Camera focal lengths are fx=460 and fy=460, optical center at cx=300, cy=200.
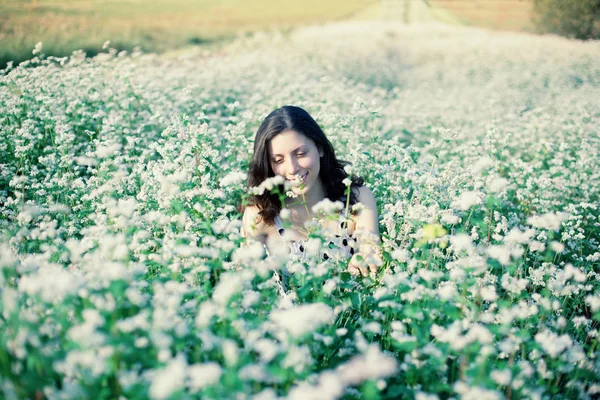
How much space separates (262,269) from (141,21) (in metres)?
→ 17.8

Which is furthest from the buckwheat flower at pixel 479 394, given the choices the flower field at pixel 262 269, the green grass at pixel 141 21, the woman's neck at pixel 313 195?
the green grass at pixel 141 21

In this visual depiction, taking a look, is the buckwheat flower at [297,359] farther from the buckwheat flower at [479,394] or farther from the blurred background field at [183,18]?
the blurred background field at [183,18]

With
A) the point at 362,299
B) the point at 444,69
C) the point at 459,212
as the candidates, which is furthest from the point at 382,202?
the point at 444,69

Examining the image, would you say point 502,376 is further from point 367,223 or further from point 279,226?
point 279,226

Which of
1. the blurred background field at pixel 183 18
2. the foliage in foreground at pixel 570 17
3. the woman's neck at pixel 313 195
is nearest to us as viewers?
the woman's neck at pixel 313 195

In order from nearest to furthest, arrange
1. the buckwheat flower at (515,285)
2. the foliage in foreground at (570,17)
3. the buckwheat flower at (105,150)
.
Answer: the buckwheat flower at (515,285) < the buckwheat flower at (105,150) < the foliage in foreground at (570,17)

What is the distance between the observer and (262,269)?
6.78ft

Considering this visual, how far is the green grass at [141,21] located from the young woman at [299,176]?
7.34 metres

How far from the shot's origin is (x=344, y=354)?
90.7 inches

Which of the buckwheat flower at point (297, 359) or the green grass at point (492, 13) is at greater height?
the green grass at point (492, 13)

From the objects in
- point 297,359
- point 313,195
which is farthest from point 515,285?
point 313,195

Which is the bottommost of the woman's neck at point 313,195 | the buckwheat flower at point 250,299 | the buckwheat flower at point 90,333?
the woman's neck at point 313,195

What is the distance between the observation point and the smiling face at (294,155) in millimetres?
3352

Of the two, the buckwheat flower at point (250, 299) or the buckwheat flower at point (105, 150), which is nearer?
the buckwheat flower at point (250, 299)
